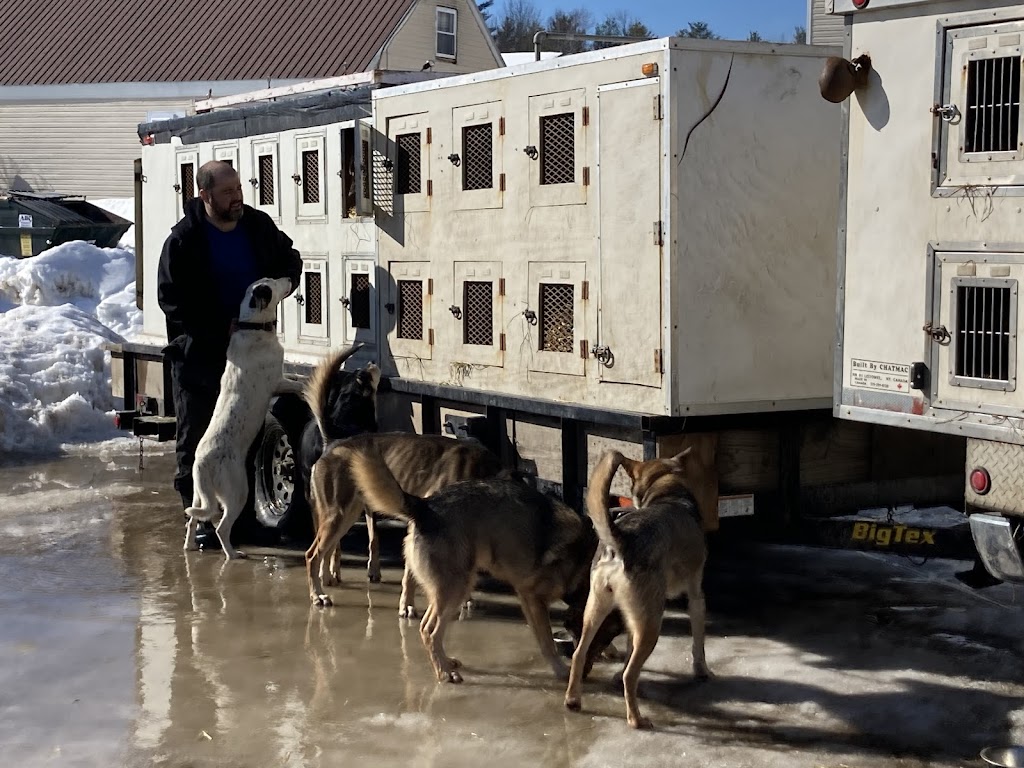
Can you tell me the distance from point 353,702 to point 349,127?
4.40 meters

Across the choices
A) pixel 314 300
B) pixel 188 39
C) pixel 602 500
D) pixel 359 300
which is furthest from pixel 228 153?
pixel 188 39

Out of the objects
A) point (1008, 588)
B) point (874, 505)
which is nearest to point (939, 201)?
→ point (874, 505)

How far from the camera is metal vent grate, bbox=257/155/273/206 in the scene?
10086 millimetres

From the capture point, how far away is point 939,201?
5.81 metres

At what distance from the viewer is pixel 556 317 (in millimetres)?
7539

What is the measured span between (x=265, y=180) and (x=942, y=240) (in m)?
5.77

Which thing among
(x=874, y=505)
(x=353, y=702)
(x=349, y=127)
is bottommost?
(x=353, y=702)

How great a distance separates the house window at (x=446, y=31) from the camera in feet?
112

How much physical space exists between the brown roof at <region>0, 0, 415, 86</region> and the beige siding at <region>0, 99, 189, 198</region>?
2.34 ft

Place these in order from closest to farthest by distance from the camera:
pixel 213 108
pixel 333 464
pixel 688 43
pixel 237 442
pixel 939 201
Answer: pixel 939 201
pixel 688 43
pixel 333 464
pixel 237 442
pixel 213 108

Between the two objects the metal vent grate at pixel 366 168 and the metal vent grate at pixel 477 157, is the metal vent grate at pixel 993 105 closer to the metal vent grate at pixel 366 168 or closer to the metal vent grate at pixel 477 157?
the metal vent grate at pixel 477 157

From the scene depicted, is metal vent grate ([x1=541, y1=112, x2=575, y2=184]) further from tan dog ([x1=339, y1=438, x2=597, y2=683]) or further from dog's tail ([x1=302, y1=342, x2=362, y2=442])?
tan dog ([x1=339, y1=438, x2=597, y2=683])

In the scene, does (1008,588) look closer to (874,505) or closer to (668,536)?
(874,505)

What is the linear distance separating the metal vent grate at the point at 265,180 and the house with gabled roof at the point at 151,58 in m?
22.2
